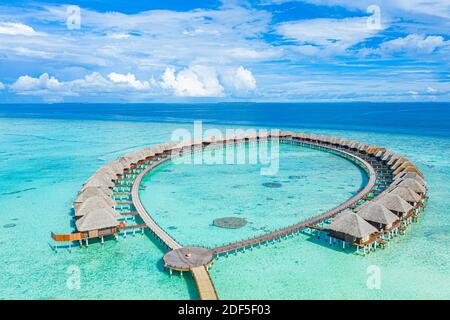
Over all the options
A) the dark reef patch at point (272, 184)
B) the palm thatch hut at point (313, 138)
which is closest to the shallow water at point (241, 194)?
the dark reef patch at point (272, 184)

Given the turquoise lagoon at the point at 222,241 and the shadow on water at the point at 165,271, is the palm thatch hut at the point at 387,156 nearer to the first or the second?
the turquoise lagoon at the point at 222,241

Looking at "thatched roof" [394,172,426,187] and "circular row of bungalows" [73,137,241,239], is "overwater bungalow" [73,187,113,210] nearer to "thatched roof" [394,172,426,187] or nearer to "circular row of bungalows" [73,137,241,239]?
"circular row of bungalows" [73,137,241,239]

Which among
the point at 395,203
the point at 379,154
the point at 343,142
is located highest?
the point at 343,142

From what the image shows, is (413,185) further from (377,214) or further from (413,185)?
(377,214)

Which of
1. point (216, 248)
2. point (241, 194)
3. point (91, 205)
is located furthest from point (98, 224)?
point (241, 194)

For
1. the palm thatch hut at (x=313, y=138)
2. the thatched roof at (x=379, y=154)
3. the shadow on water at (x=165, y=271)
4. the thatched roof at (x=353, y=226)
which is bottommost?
the shadow on water at (x=165, y=271)

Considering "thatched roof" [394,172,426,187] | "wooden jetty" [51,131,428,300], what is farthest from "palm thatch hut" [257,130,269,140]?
"thatched roof" [394,172,426,187]
